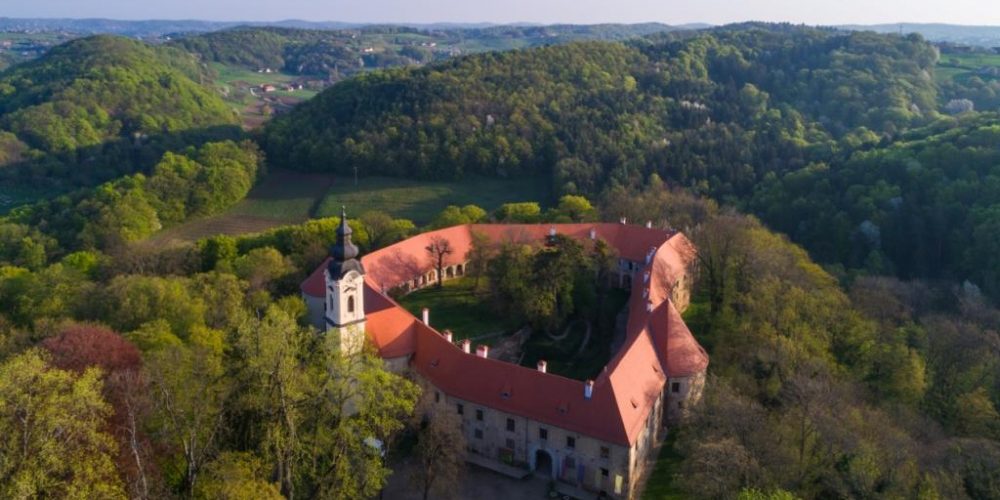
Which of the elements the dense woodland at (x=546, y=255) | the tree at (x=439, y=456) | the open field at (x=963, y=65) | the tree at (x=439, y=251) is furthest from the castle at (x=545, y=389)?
the open field at (x=963, y=65)

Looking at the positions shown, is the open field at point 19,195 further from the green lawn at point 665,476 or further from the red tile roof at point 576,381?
the green lawn at point 665,476

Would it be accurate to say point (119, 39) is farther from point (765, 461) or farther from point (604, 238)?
point (765, 461)

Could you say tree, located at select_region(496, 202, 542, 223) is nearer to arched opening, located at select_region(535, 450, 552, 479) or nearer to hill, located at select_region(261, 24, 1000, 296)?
hill, located at select_region(261, 24, 1000, 296)

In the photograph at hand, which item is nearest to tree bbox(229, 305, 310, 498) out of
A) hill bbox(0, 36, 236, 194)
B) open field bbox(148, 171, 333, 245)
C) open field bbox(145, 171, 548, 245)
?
open field bbox(148, 171, 333, 245)

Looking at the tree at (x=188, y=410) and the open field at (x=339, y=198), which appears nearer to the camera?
the tree at (x=188, y=410)

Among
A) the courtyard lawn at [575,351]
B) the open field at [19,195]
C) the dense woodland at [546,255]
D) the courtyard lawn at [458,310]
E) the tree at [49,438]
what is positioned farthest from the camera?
the open field at [19,195]

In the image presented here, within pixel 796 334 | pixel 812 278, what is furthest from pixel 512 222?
pixel 796 334

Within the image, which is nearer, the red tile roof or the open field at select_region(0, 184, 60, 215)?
the red tile roof
